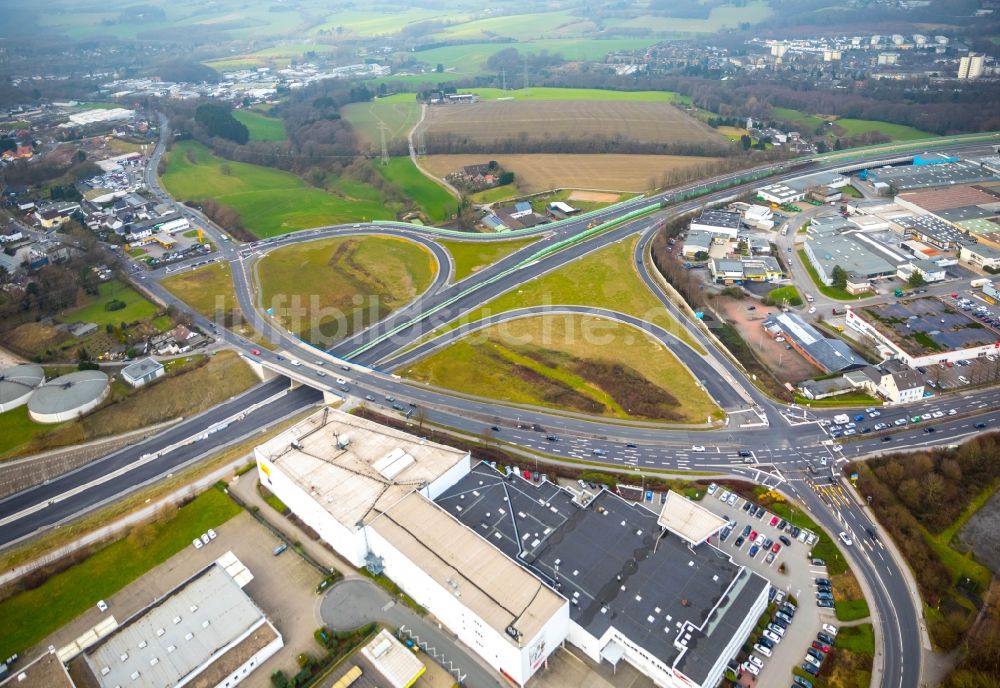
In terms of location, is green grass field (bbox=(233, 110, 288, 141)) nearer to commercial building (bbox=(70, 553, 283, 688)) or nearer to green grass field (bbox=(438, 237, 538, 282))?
green grass field (bbox=(438, 237, 538, 282))

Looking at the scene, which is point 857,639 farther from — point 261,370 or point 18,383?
point 18,383

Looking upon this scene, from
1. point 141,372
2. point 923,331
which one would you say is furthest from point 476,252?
point 923,331

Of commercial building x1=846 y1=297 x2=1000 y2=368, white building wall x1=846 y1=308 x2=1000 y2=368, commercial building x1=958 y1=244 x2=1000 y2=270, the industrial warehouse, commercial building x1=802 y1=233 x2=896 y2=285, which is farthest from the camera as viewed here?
commercial building x1=802 y1=233 x2=896 y2=285

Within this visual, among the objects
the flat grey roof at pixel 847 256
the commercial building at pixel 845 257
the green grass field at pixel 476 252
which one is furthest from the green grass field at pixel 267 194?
the flat grey roof at pixel 847 256

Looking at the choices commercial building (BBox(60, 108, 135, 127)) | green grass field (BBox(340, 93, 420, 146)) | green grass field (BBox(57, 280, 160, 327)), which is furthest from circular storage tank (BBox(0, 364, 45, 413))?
commercial building (BBox(60, 108, 135, 127))

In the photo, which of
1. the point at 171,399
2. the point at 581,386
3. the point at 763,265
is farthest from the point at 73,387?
the point at 763,265

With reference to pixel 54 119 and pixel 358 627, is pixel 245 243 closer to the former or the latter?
pixel 358 627
